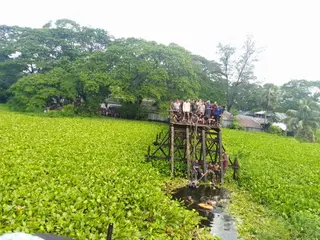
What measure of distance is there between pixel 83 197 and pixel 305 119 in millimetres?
35898

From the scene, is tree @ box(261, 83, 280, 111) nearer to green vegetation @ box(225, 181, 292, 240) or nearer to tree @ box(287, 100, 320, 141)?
tree @ box(287, 100, 320, 141)

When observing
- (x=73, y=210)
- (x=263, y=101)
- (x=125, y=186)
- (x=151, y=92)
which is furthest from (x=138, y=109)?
(x=73, y=210)

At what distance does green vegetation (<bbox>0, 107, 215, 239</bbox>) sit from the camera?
238 inches

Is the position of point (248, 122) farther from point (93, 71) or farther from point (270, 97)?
point (93, 71)

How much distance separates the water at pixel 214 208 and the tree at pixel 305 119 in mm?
29405

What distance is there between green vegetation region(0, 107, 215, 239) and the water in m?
0.63

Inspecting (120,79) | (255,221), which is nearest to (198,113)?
(255,221)

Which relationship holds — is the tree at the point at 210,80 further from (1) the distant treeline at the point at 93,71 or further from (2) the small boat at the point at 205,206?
(2) the small boat at the point at 205,206

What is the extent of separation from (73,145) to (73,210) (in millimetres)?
8251

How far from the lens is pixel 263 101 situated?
1761 inches

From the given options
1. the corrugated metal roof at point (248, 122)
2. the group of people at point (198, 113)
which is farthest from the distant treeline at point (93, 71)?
the group of people at point (198, 113)

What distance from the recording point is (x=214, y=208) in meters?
9.53

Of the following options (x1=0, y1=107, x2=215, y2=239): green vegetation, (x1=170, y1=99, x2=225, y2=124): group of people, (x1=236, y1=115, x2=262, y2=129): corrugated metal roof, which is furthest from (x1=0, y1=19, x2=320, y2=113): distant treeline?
(x1=0, y1=107, x2=215, y2=239): green vegetation

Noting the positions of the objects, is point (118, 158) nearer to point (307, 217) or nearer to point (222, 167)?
point (222, 167)
